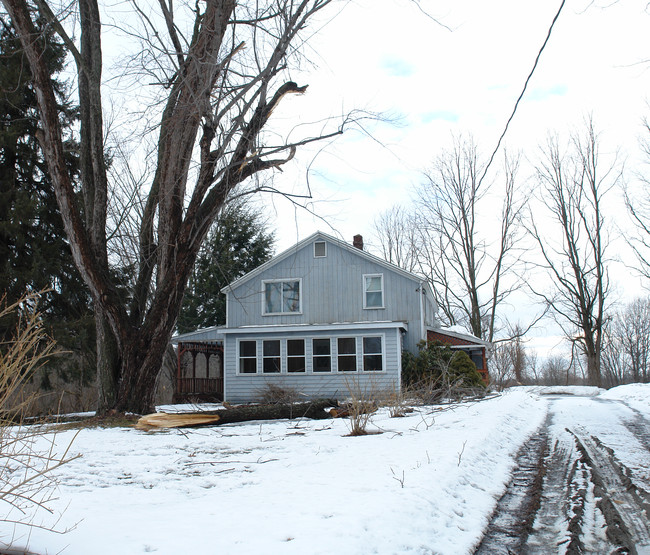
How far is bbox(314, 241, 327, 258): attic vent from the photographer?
21938 millimetres

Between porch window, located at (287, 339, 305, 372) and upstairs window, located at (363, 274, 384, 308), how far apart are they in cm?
308

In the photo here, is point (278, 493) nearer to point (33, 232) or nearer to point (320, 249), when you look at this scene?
point (33, 232)

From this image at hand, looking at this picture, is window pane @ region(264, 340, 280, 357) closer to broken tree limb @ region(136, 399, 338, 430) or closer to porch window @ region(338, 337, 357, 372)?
porch window @ region(338, 337, 357, 372)

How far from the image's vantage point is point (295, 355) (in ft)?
69.1

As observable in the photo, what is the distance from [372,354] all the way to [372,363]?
375 mm

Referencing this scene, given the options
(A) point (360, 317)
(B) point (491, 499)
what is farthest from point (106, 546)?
(A) point (360, 317)

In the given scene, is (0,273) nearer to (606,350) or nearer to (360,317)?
(360,317)

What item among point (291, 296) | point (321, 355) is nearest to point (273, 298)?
point (291, 296)

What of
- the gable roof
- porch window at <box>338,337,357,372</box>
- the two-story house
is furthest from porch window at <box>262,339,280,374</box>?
the gable roof

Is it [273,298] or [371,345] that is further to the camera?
[273,298]

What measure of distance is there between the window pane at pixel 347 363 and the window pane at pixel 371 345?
0.56 m

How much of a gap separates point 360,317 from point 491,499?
52.8 feet

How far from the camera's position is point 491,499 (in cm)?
497

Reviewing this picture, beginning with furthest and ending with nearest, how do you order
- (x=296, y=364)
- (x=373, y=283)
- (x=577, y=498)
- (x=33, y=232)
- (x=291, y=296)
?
(x=291, y=296) < (x=373, y=283) < (x=296, y=364) < (x=33, y=232) < (x=577, y=498)
